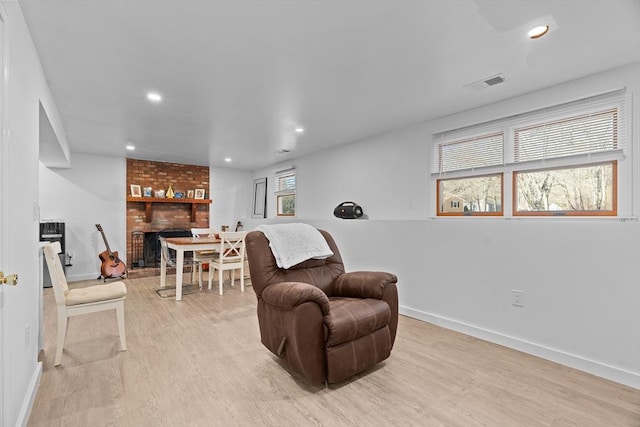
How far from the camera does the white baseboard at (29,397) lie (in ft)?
5.25

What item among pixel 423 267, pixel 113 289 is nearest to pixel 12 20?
pixel 113 289

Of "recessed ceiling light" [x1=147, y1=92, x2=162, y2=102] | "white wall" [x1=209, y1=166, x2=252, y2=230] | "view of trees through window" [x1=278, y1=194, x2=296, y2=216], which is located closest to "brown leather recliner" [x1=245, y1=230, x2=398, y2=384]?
"recessed ceiling light" [x1=147, y1=92, x2=162, y2=102]

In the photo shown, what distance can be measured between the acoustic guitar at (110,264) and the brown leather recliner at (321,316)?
4.13 m

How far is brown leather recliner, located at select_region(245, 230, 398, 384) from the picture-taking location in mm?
1925

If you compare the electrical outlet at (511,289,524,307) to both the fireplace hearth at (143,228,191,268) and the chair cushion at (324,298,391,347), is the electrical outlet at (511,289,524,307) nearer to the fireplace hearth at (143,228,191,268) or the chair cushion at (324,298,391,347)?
the chair cushion at (324,298,391,347)

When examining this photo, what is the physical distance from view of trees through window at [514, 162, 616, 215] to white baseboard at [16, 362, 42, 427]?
3.84 metres

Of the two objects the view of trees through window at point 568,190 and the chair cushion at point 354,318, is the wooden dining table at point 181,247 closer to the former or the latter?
the chair cushion at point 354,318

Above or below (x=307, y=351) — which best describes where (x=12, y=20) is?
above

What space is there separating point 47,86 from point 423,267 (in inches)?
157

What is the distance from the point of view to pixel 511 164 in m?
2.89

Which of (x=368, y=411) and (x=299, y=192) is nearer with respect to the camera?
(x=368, y=411)

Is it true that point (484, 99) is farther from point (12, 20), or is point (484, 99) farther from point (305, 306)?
point (12, 20)

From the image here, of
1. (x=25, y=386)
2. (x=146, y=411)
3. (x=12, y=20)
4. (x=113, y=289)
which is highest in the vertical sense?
(x=12, y=20)

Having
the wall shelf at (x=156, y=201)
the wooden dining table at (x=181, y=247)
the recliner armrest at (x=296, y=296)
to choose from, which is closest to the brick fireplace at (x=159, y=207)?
the wall shelf at (x=156, y=201)
